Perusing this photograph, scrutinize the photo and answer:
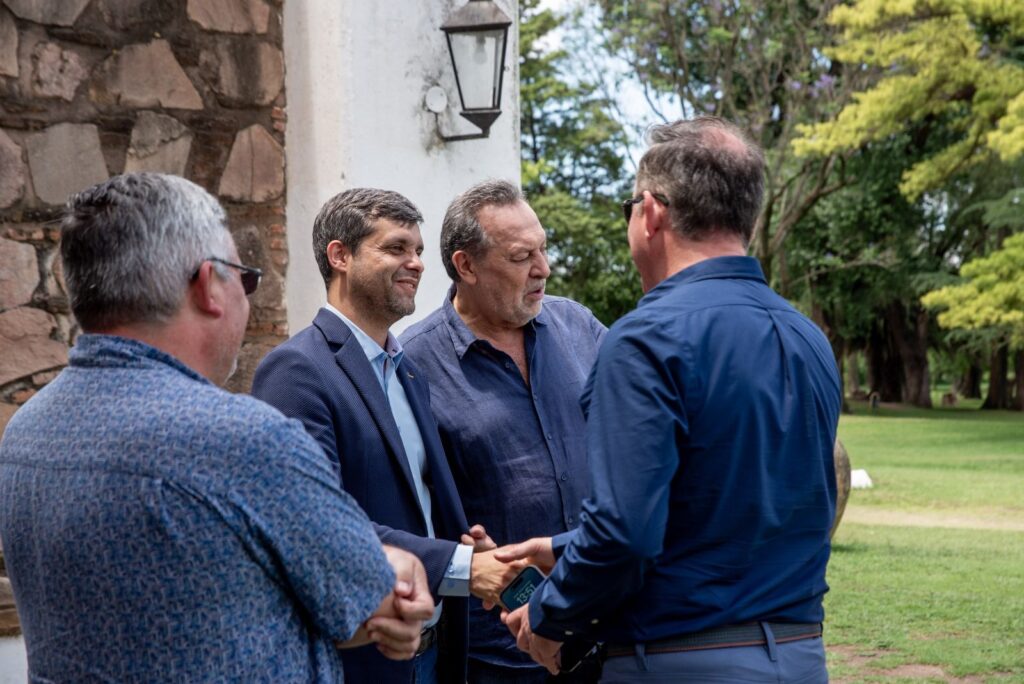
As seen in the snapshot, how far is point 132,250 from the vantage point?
1888 mm

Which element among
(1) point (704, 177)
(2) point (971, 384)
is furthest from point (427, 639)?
(2) point (971, 384)

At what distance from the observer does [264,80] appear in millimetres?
5434

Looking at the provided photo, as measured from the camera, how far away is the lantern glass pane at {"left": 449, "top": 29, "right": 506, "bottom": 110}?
5598 mm

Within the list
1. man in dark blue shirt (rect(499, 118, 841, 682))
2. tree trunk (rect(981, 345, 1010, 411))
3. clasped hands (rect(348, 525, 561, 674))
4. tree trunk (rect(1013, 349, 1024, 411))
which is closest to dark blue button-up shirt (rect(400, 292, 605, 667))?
clasped hands (rect(348, 525, 561, 674))

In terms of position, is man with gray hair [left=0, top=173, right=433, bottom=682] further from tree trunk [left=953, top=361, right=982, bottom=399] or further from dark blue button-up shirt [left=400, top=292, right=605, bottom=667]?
tree trunk [left=953, top=361, right=982, bottom=399]

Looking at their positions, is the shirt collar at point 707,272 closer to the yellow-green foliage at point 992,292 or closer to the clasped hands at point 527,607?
the clasped hands at point 527,607

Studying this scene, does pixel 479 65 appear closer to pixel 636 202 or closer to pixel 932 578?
pixel 636 202

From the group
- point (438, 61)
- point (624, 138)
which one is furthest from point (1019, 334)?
point (438, 61)

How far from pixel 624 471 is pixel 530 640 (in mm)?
647

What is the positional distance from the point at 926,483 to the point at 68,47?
13.6 m

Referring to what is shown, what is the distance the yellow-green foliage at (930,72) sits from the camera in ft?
71.1

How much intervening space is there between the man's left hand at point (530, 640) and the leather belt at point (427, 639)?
13.0 inches

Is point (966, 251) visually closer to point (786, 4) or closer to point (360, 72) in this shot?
point (786, 4)

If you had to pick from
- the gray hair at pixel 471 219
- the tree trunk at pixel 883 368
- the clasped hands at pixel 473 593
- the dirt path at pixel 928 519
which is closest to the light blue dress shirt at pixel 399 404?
the clasped hands at pixel 473 593
